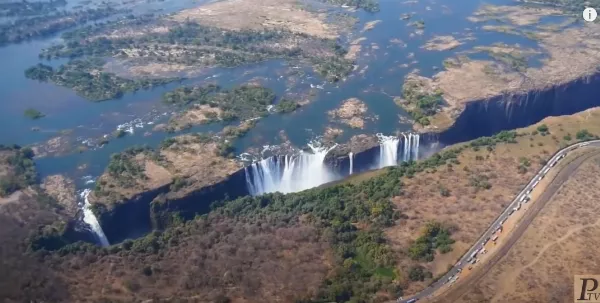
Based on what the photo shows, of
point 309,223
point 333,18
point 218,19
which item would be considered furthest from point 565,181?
point 218,19

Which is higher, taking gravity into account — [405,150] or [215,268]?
[405,150]

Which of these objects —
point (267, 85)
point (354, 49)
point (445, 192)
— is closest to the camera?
point (445, 192)

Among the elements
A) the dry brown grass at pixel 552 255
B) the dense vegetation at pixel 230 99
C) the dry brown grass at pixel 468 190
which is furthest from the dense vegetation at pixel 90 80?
the dry brown grass at pixel 552 255

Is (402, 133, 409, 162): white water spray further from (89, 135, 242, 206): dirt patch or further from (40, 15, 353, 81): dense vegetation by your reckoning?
(40, 15, 353, 81): dense vegetation

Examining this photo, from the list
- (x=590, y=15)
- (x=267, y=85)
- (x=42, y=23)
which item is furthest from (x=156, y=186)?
(x=590, y=15)

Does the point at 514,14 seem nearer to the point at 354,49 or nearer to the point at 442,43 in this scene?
the point at 442,43

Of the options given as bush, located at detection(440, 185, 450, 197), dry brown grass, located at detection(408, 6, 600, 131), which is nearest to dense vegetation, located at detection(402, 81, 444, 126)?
dry brown grass, located at detection(408, 6, 600, 131)

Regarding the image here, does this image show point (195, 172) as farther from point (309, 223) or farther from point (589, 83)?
point (589, 83)
